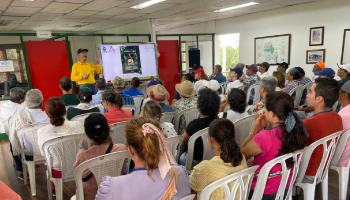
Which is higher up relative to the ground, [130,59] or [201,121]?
[130,59]

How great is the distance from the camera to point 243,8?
21.3ft

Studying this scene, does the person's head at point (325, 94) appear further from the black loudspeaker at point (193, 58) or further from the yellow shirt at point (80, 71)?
the black loudspeaker at point (193, 58)

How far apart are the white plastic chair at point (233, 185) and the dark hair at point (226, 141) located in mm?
105

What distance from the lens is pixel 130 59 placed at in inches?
239

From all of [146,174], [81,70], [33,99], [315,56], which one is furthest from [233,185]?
[315,56]

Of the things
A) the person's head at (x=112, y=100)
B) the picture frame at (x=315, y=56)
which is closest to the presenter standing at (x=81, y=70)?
the person's head at (x=112, y=100)

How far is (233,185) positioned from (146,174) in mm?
518

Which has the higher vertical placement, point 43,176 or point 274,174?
point 274,174

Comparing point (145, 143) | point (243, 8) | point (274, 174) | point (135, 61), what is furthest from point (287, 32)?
point (145, 143)

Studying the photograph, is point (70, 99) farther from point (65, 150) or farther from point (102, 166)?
point (102, 166)

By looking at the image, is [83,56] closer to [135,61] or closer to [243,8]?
[135,61]

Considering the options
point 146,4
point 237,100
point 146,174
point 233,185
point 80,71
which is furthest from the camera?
point 146,4

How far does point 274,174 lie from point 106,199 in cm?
106

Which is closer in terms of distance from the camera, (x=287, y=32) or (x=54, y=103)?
(x=54, y=103)
